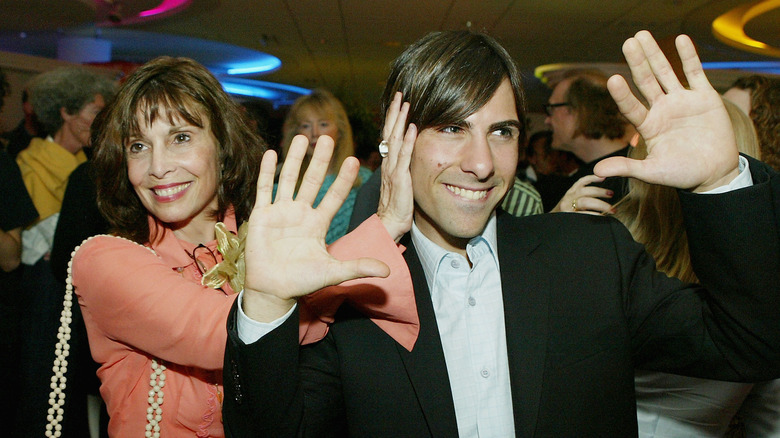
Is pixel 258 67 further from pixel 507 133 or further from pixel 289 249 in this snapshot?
pixel 289 249

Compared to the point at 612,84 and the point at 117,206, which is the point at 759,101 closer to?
the point at 612,84

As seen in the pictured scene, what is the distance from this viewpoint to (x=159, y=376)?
1.34 meters

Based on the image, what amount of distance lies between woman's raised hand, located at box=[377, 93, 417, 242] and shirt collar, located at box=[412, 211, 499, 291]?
16 cm

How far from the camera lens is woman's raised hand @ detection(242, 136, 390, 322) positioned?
3.34 ft

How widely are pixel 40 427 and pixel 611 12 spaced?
24.0 feet

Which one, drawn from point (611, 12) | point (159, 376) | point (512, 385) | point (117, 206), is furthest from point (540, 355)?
point (611, 12)

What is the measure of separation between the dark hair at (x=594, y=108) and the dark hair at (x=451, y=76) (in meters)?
1.89

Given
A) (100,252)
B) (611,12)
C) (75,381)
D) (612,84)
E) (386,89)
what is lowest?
(75,381)

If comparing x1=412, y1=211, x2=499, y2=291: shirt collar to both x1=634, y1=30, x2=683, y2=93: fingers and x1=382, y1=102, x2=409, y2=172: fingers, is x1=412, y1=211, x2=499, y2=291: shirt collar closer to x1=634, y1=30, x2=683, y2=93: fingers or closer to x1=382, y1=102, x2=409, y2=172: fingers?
x1=382, y1=102, x2=409, y2=172: fingers

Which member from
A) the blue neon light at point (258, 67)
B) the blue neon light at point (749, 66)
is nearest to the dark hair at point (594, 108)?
the blue neon light at point (749, 66)

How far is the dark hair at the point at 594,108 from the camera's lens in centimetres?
316

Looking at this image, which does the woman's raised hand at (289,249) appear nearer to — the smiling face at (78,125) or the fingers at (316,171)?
the fingers at (316,171)

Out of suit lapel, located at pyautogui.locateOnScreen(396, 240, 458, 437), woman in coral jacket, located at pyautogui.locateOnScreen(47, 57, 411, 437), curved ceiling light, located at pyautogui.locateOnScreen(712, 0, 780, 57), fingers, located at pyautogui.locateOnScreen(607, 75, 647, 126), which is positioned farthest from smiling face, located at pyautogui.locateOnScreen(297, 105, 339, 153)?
curved ceiling light, located at pyautogui.locateOnScreen(712, 0, 780, 57)

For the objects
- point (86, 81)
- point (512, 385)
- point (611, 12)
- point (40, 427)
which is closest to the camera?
point (512, 385)
